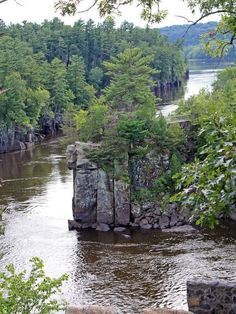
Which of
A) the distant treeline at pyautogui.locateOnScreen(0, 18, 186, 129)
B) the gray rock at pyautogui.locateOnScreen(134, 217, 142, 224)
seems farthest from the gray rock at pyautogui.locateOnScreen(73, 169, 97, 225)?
the distant treeline at pyautogui.locateOnScreen(0, 18, 186, 129)

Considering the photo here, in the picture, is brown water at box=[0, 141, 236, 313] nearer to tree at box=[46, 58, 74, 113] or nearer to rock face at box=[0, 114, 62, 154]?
rock face at box=[0, 114, 62, 154]

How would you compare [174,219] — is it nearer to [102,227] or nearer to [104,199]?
[102,227]

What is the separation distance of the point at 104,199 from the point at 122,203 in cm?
120

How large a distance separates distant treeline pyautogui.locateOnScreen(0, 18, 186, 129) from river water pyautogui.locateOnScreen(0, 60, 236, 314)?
21.9 meters

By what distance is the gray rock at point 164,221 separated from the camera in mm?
34469

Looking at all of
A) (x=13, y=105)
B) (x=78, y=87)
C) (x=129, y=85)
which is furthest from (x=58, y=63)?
(x=129, y=85)

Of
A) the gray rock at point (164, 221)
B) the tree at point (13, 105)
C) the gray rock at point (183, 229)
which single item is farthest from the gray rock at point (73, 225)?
the tree at point (13, 105)

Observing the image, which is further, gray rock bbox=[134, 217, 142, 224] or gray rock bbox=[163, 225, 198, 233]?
gray rock bbox=[134, 217, 142, 224]

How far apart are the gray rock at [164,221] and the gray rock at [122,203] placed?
7.06 ft

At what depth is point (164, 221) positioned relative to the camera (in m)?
34.9

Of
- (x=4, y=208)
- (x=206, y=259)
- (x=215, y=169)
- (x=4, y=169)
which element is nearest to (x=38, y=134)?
(x=4, y=169)

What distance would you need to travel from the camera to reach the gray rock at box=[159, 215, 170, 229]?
3447cm

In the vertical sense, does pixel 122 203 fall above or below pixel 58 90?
below

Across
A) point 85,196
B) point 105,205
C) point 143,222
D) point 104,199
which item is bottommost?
point 143,222
